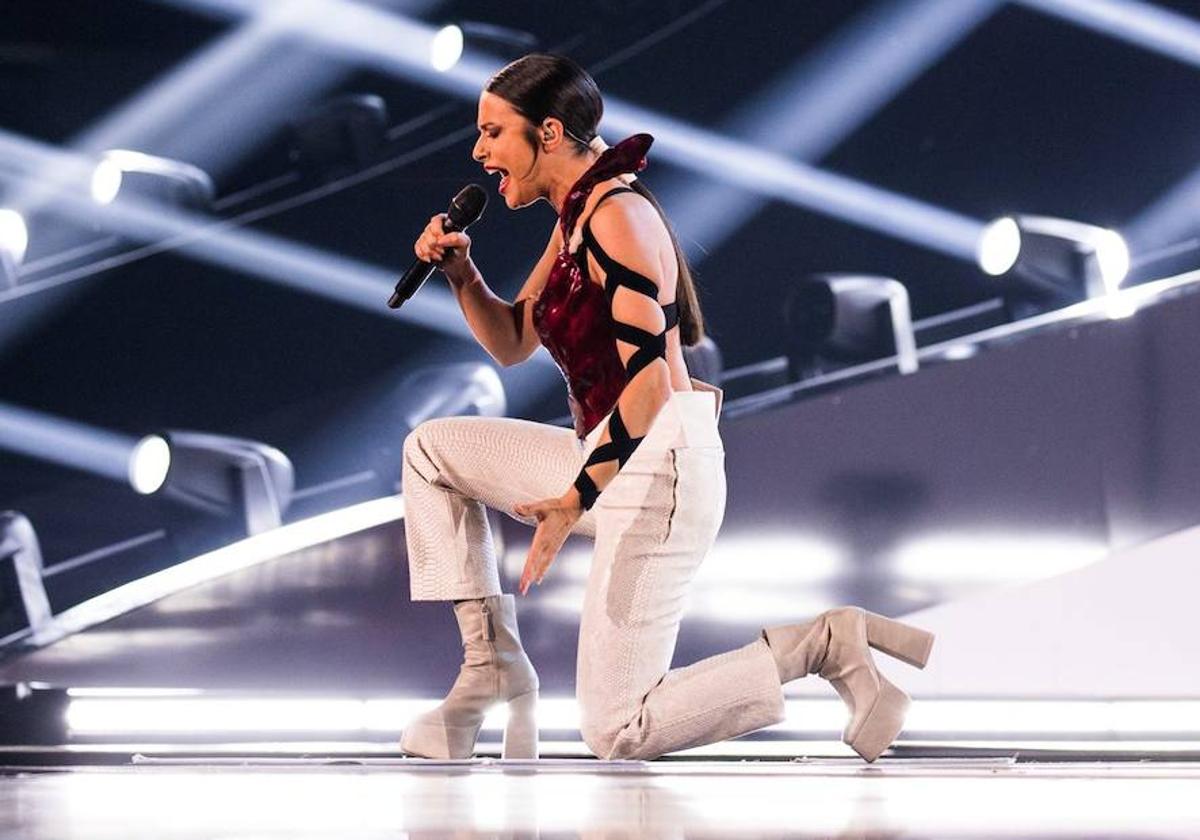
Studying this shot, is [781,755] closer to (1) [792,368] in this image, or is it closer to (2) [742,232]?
(1) [792,368]

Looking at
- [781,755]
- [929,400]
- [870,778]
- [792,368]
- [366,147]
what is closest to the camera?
[870,778]

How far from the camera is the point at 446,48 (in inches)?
130

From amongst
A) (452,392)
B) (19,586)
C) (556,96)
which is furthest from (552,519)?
(19,586)

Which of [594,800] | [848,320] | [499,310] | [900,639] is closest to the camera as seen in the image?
[594,800]

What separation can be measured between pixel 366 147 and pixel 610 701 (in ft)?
5.62

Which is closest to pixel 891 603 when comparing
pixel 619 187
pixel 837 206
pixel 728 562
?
pixel 728 562

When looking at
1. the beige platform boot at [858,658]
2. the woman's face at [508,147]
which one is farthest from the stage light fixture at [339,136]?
the beige platform boot at [858,658]

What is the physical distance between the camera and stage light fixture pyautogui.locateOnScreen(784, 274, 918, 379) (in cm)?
288

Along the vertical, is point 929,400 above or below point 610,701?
above

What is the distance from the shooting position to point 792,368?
295 cm

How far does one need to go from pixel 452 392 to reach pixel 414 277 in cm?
101

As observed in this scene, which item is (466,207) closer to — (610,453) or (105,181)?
(610,453)

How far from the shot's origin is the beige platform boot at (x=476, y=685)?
A: 2088 millimetres

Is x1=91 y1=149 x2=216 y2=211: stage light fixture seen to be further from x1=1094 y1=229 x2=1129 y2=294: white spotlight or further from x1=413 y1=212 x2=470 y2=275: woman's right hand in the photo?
x1=1094 y1=229 x2=1129 y2=294: white spotlight
